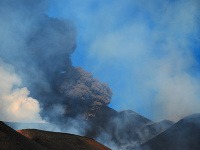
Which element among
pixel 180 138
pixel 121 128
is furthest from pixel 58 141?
pixel 121 128

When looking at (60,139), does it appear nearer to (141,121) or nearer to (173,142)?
(173,142)

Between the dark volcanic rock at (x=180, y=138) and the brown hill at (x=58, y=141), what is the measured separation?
20606 mm

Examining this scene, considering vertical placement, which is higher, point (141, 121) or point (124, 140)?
point (141, 121)

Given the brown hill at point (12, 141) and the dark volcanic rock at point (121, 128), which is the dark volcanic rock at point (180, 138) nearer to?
the dark volcanic rock at point (121, 128)

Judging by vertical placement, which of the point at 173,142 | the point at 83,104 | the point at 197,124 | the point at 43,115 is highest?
the point at 83,104

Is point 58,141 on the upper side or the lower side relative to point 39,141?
upper

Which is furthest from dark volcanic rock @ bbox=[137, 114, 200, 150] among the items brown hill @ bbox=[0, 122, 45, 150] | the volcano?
brown hill @ bbox=[0, 122, 45, 150]

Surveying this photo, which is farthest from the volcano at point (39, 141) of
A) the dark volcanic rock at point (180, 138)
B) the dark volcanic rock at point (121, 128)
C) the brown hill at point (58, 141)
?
the dark volcanic rock at point (121, 128)

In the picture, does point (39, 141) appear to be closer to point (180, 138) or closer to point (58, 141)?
point (58, 141)

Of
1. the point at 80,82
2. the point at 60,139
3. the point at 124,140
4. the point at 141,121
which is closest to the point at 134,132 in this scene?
the point at 124,140

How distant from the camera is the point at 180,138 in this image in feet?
152

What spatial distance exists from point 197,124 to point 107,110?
116 feet

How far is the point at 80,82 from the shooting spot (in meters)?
72.2

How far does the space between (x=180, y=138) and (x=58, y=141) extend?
93.2ft
